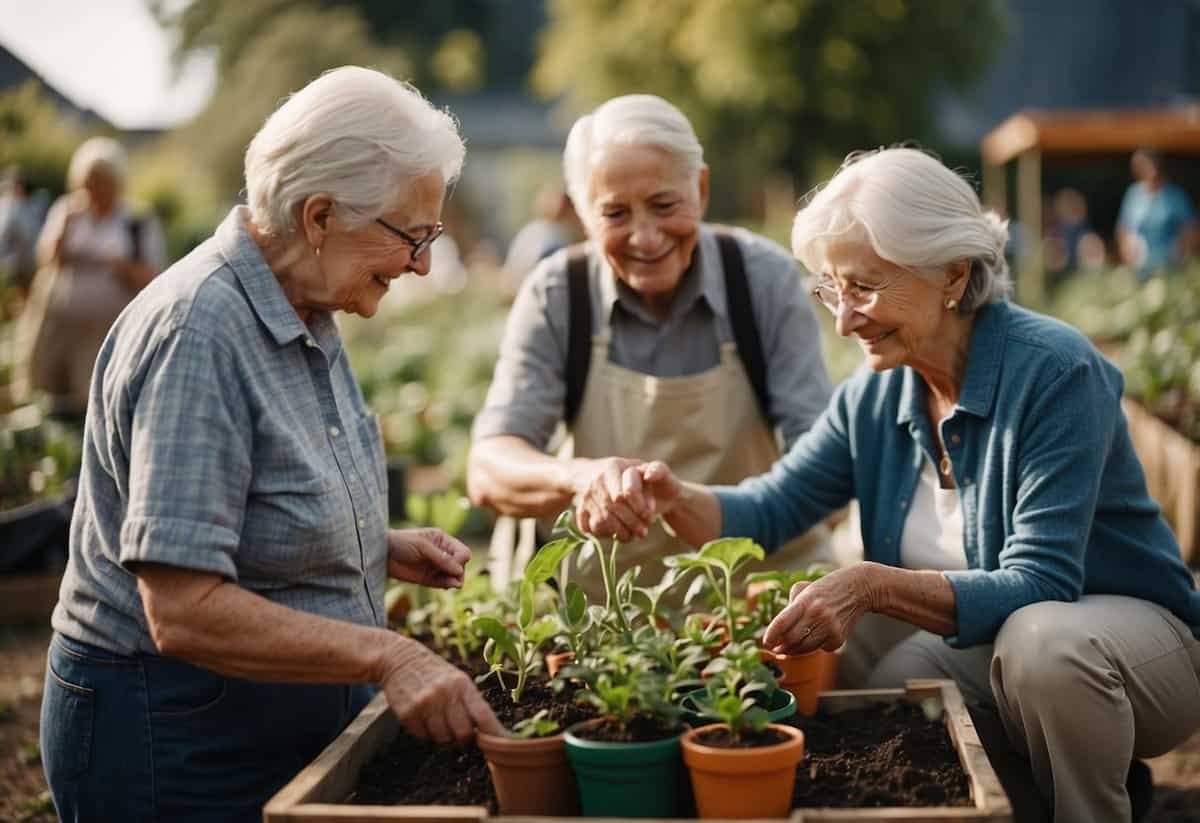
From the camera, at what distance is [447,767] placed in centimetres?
207

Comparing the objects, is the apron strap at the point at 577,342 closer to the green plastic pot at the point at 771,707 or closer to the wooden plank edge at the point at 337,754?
→ the wooden plank edge at the point at 337,754

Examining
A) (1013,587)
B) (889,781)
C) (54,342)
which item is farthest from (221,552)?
(54,342)

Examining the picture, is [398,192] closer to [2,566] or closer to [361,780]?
[361,780]

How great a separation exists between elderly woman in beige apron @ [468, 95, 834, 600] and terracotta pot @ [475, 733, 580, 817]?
1187mm

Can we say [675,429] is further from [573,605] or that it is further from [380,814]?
[380,814]

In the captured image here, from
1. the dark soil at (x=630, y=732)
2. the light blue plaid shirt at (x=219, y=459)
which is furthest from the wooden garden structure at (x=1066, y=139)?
the dark soil at (x=630, y=732)

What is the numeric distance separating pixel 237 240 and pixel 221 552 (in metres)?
0.54

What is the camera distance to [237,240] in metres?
2.11

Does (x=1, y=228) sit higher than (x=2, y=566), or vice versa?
(x=1, y=228)

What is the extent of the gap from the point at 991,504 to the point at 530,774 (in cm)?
104

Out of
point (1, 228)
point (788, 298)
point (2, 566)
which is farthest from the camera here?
point (1, 228)

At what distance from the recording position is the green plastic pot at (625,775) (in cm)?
176

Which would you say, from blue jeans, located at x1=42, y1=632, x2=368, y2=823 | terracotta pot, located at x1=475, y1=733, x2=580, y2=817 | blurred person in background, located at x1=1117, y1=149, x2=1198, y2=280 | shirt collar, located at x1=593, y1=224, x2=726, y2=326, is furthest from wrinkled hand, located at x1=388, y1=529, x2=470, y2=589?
blurred person in background, located at x1=1117, y1=149, x2=1198, y2=280

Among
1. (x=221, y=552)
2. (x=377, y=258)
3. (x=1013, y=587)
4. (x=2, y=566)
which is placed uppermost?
(x=377, y=258)
